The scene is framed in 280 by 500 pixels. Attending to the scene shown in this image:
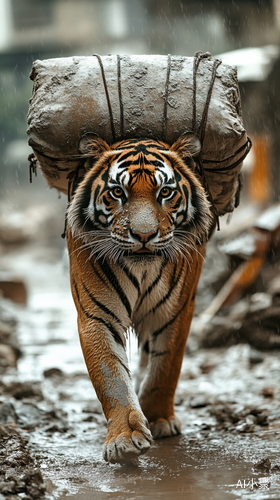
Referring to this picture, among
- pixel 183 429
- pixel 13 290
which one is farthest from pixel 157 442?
pixel 13 290

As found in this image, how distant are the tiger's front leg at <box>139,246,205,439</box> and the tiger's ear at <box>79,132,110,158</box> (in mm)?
715

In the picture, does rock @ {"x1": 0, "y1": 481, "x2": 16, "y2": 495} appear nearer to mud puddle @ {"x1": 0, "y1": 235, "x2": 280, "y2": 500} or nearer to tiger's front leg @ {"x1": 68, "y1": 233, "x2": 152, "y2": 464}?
mud puddle @ {"x1": 0, "y1": 235, "x2": 280, "y2": 500}

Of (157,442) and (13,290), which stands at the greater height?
(13,290)

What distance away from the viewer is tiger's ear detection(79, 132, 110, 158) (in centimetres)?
267

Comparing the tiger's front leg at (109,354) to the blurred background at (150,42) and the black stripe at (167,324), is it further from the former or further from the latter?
the blurred background at (150,42)

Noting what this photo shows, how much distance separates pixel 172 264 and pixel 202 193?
0.36 meters

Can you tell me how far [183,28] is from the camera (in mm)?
15133

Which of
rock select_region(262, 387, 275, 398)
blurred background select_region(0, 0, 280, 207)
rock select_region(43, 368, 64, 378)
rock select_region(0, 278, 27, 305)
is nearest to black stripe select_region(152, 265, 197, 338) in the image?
rock select_region(262, 387, 275, 398)

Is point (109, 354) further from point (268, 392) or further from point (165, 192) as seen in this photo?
point (268, 392)

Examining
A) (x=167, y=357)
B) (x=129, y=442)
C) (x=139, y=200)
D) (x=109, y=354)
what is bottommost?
(x=129, y=442)

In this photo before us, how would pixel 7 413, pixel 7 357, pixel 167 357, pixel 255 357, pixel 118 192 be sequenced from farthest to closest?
pixel 7 357 < pixel 255 357 < pixel 7 413 < pixel 167 357 < pixel 118 192

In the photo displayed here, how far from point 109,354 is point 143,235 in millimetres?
565

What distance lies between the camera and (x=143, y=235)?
94.2 inches

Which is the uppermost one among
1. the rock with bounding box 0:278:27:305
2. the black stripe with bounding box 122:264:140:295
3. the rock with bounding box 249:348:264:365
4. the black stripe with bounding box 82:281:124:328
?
the black stripe with bounding box 122:264:140:295
